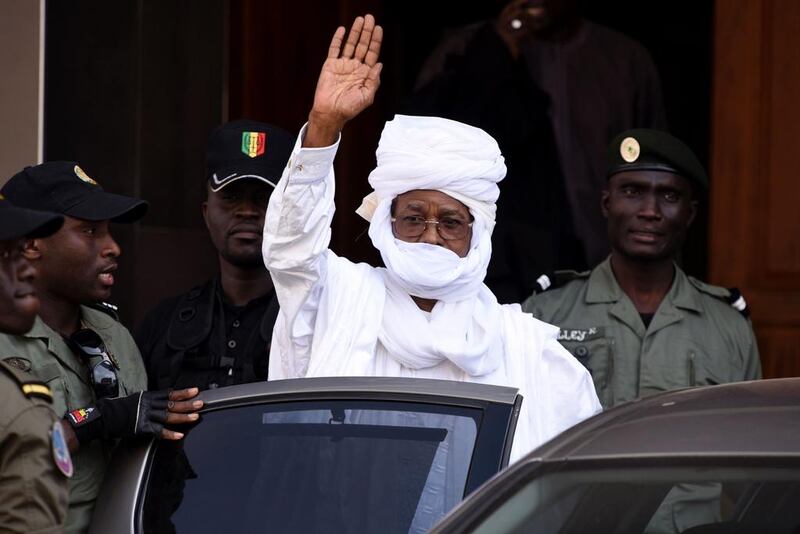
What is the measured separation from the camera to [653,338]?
4.65 meters

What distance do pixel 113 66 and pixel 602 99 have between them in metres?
2.39

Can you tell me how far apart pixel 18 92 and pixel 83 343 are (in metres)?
2.05

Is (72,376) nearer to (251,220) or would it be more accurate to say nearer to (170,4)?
(251,220)

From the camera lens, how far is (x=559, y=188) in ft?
22.5

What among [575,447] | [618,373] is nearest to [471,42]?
[618,373]

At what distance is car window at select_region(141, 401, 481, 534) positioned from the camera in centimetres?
294

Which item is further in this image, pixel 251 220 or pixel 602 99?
pixel 602 99

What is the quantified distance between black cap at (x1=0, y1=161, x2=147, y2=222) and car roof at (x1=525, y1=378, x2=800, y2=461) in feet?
5.03

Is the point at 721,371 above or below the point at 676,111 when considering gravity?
below

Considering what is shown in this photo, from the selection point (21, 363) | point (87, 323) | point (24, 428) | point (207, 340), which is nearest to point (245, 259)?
point (207, 340)

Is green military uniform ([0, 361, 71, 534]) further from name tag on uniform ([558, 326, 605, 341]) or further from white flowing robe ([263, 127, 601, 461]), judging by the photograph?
name tag on uniform ([558, 326, 605, 341])

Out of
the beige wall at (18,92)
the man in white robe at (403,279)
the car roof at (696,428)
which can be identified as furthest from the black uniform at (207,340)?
the car roof at (696,428)

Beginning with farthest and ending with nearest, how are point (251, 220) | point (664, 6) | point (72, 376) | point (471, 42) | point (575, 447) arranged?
point (664, 6) → point (471, 42) → point (251, 220) → point (72, 376) → point (575, 447)

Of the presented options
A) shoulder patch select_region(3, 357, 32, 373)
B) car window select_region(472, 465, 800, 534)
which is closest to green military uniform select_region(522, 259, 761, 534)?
shoulder patch select_region(3, 357, 32, 373)
